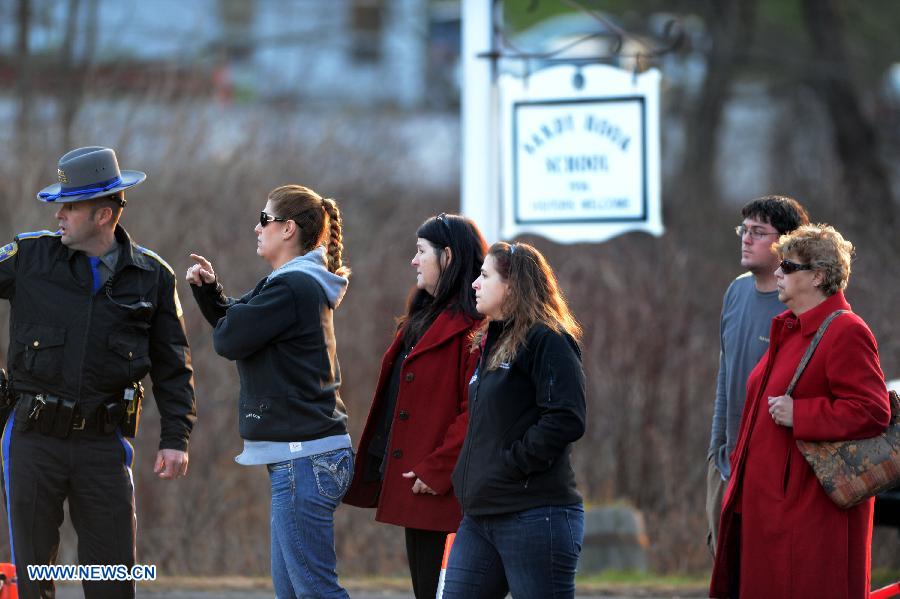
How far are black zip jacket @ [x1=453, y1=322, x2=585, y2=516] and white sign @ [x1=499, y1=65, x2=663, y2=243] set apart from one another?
9.31 ft

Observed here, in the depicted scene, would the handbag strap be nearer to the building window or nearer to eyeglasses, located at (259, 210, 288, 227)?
eyeglasses, located at (259, 210, 288, 227)

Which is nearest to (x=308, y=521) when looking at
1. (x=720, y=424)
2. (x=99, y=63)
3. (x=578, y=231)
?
(x=720, y=424)

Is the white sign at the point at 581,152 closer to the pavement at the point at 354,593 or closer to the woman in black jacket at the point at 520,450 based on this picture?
the pavement at the point at 354,593

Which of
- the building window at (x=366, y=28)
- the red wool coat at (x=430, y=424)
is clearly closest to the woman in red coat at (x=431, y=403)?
the red wool coat at (x=430, y=424)

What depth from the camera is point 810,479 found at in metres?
4.59

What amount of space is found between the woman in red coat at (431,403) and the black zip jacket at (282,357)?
0.36 meters

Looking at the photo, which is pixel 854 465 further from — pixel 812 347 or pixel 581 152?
pixel 581 152

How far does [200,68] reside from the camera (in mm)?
16219

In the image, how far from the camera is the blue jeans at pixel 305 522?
473 cm

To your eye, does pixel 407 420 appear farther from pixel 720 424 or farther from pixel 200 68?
pixel 200 68

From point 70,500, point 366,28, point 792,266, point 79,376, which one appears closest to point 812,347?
point 792,266

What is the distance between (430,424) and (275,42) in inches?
620

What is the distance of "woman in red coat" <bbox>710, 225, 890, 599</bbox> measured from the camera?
4.51 m

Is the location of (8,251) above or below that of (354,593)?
above
